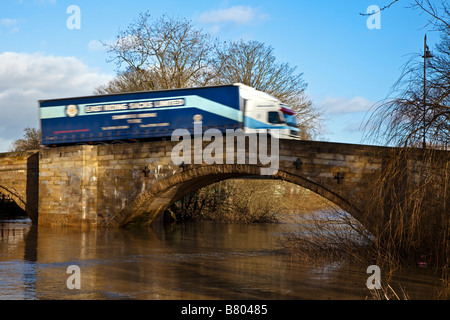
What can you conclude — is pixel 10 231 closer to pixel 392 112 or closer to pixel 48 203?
pixel 48 203

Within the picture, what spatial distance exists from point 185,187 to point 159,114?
2761mm

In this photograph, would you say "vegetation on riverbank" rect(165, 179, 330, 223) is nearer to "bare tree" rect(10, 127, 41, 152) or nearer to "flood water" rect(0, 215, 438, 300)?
"flood water" rect(0, 215, 438, 300)

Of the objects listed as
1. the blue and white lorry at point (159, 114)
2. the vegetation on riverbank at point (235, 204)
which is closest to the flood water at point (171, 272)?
the blue and white lorry at point (159, 114)

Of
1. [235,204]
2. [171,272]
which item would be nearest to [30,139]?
[235,204]

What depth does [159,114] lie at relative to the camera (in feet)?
69.4

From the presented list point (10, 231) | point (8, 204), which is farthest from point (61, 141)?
point (8, 204)

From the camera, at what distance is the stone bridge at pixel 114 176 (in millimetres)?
17717

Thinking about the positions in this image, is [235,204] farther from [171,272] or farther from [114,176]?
[171,272]

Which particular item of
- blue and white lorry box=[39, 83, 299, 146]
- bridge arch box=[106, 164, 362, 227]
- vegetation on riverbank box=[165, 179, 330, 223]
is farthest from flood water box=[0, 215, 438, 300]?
vegetation on riverbank box=[165, 179, 330, 223]

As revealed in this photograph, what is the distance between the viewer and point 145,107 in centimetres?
2139

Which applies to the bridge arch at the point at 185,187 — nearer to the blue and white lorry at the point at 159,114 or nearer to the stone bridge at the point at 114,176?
the stone bridge at the point at 114,176

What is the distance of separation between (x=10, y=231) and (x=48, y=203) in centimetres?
165

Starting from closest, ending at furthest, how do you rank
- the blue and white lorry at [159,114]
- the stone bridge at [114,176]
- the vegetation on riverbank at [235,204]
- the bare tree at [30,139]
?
the stone bridge at [114,176]
the blue and white lorry at [159,114]
the vegetation on riverbank at [235,204]
the bare tree at [30,139]
